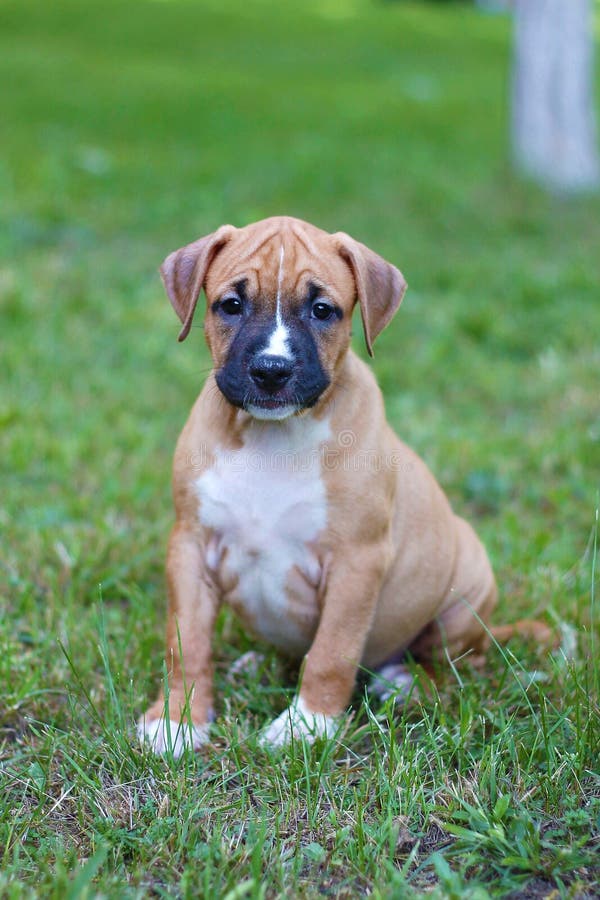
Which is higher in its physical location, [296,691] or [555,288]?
[296,691]

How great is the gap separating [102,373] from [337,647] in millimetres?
3990

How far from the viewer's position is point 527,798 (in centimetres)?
307

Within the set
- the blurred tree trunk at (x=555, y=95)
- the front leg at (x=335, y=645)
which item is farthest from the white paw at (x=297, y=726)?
the blurred tree trunk at (x=555, y=95)

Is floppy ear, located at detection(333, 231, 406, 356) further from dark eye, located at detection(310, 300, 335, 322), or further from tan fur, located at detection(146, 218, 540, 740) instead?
dark eye, located at detection(310, 300, 335, 322)

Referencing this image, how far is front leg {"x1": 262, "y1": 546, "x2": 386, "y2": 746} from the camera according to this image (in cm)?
358

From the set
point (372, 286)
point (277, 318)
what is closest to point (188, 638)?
point (277, 318)

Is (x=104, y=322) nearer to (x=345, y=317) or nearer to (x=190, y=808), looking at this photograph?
(x=345, y=317)

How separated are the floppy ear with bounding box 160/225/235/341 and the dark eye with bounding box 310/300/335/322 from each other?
46 cm

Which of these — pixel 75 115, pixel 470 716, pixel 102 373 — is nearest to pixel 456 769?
pixel 470 716

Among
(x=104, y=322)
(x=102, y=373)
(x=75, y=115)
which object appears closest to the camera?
(x=102, y=373)

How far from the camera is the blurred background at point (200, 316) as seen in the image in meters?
5.30

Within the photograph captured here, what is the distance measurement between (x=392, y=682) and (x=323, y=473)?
1.01 m

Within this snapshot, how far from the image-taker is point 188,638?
3684 millimetres

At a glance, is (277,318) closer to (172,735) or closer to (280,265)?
(280,265)
